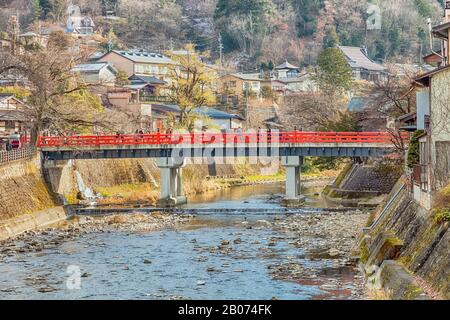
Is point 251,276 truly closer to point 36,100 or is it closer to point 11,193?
point 11,193

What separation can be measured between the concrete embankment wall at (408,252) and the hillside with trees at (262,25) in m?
91.4

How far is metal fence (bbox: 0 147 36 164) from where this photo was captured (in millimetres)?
38594

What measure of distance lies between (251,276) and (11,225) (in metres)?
14.3

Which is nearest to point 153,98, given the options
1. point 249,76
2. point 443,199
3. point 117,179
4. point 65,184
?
point 249,76

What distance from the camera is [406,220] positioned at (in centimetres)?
2569

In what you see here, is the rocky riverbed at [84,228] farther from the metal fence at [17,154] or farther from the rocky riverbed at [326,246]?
the rocky riverbed at [326,246]

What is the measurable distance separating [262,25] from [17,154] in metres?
83.3

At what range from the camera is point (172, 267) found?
88.0 feet

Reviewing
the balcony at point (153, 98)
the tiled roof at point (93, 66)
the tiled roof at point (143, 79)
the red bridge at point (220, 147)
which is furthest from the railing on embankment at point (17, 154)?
the tiled roof at point (143, 79)

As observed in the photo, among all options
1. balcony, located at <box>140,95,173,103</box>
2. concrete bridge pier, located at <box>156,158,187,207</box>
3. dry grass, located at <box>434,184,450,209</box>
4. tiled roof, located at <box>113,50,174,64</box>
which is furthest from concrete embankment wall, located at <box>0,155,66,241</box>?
tiled roof, located at <box>113,50,174,64</box>

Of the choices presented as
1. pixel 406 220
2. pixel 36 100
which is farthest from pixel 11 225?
pixel 406 220

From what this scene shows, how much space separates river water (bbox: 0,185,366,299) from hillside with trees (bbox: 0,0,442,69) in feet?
279

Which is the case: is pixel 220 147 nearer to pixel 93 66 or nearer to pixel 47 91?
pixel 47 91

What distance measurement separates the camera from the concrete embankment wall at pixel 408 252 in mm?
18516
